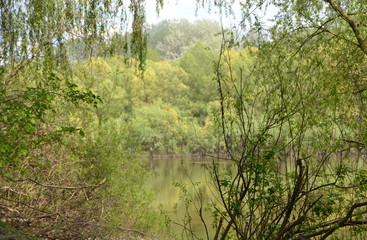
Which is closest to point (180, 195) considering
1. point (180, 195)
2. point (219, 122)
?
point (180, 195)

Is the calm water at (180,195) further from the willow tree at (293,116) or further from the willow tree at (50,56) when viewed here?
the willow tree at (293,116)

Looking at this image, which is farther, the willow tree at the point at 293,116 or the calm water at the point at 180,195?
the calm water at the point at 180,195

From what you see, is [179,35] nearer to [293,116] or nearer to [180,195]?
[180,195]

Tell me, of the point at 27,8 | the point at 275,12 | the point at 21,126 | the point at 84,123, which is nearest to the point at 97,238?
the point at 84,123

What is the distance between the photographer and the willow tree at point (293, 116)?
9.56 ft

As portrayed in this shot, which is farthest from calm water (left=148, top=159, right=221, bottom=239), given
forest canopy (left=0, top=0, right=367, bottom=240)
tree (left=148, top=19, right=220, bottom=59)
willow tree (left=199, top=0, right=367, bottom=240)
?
tree (left=148, top=19, right=220, bottom=59)

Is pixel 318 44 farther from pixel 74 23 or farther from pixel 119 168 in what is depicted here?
pixel 119 168

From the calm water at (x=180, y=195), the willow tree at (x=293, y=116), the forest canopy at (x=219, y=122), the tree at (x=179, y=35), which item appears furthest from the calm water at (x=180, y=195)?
the tree at (x=179, y=35)

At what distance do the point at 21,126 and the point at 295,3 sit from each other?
3.78 meters

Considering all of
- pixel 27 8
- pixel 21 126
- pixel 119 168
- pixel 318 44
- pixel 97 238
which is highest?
pixel 27 8

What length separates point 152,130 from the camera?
29.3 m

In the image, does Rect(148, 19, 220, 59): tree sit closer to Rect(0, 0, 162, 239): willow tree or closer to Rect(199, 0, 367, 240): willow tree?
Rect(0, 0, 162, 239): willow tree

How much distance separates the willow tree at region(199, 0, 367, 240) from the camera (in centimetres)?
A: 291

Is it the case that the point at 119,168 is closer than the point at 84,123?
No
